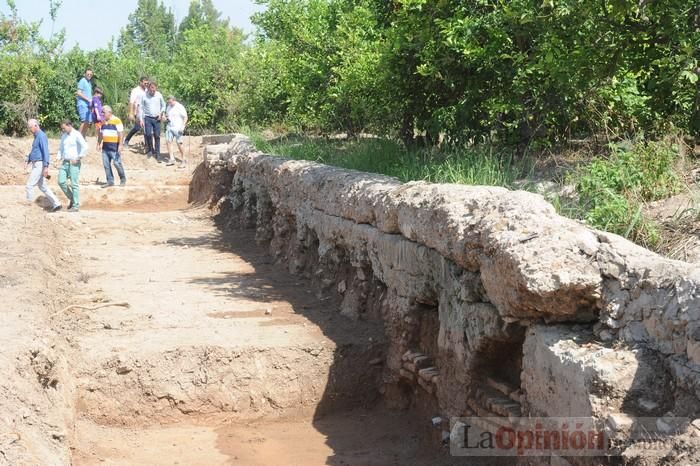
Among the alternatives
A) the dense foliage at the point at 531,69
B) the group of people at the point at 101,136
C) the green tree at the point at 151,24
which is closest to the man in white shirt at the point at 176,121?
the group of people at the point at 101,136

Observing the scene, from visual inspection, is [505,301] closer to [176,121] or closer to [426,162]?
[426,162]

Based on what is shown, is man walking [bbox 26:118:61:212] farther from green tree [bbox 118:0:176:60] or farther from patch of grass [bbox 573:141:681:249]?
green tree [bbox 118:0:176:60]

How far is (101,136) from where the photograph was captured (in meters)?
16.8

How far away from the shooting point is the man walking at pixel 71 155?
1445 cm

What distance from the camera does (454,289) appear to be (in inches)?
227

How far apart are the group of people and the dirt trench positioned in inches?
218

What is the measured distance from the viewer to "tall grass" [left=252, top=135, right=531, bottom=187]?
686 centimetres

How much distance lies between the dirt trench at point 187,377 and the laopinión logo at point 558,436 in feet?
1.58

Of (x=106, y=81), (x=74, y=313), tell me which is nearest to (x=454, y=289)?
(x=74, y=313)

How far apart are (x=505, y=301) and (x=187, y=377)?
2895mm

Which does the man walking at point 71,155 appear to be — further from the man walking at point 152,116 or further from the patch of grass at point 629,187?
the patch of grass at point 629,187

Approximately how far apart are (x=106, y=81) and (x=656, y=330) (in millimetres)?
22558

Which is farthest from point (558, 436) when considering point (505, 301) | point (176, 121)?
point (176, 121)

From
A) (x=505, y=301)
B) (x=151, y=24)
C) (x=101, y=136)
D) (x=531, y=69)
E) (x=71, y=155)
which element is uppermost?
(x=151, y=24)
